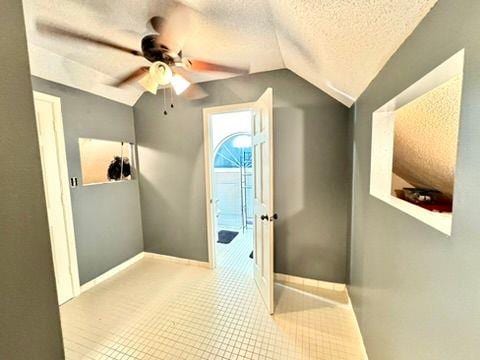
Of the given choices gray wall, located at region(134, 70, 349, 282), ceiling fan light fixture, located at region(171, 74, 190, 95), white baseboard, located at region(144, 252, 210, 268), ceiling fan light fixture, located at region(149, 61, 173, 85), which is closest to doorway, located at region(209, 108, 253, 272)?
white baseboard, located at region(144, 252, 210, 268)

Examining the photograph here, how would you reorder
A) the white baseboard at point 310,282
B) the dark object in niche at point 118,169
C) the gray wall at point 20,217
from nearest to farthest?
the gray wall at point 20,217 → the white baseboard at point 310,282 → the dark object in niche at point 118,169

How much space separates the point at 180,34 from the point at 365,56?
1.09m

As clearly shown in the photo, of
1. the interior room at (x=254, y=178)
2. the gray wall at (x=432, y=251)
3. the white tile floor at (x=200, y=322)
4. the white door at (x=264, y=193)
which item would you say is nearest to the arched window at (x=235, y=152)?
the interior room at (x=254, y=178)

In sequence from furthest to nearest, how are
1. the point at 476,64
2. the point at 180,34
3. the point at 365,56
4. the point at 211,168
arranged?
1. the point at 211,168
2. the point at 180,34
3. the point at 365,56
4. the point at 476,64

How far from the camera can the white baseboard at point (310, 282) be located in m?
2.32

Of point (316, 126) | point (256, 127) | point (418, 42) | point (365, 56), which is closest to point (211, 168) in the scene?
point (256, 127)

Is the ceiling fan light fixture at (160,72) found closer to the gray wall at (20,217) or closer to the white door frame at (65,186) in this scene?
the gray wall at (20,217)

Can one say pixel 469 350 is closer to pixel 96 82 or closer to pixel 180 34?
→ pixel 180 34

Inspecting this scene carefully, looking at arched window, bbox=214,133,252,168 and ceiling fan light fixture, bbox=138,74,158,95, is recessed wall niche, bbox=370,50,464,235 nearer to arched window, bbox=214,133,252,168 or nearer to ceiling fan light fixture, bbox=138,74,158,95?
ceiling fan light fixture, bbox=138,74,158,95

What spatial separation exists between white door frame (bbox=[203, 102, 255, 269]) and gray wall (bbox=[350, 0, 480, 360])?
1534 millimetres

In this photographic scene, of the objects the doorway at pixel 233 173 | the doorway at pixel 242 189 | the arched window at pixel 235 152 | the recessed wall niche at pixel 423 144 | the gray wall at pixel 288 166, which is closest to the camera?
the recessed wall niche at pixel 423 144

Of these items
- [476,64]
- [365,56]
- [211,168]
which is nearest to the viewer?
[476,64]

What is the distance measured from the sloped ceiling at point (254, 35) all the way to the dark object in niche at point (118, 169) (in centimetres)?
90

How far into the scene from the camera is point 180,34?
1.33m
